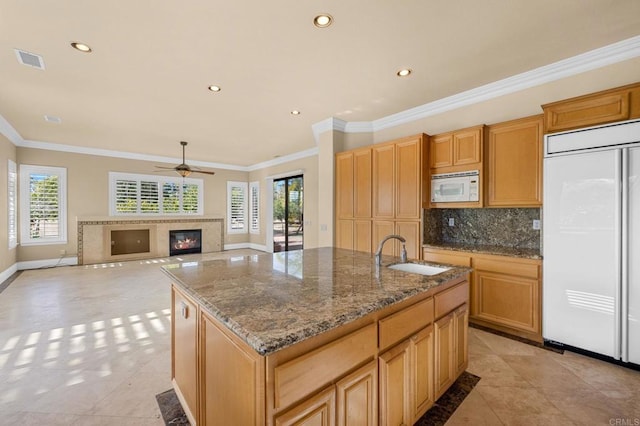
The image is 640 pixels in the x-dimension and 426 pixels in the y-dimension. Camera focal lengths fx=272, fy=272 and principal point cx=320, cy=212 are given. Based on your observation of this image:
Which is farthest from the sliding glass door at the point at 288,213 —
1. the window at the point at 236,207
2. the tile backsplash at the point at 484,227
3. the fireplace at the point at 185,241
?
the tile backsplash at the point at 484,227

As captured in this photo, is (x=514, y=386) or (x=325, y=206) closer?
(x=514, y=386)

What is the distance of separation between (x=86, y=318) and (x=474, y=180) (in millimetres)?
4917

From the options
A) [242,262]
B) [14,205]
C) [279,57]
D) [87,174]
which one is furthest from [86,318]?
[87,174]

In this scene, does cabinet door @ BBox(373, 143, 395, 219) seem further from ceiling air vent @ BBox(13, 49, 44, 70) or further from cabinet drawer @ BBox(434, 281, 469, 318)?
ceiling air vent @ BBox(13, 49, 44, 70)

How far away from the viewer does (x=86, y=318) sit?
330cm

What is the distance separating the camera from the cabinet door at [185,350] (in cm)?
150

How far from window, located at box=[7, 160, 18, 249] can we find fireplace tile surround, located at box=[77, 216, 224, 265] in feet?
3.25

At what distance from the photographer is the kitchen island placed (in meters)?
0.97

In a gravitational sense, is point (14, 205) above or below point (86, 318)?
above

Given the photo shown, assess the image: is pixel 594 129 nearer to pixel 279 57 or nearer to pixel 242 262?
pixel 279 57

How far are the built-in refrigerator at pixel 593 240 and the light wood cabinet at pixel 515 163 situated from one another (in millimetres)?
195

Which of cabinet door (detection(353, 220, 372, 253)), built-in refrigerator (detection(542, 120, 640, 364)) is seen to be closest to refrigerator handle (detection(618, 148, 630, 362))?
built-in refrigerator (detection(542, 120, 640, 364))

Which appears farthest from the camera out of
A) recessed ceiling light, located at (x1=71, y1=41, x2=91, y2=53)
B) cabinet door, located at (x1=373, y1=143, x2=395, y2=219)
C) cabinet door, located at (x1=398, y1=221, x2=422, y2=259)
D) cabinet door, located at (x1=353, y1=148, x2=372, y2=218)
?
cabinet door, located at (x1=353, y1=148, x2=372, y2=218)

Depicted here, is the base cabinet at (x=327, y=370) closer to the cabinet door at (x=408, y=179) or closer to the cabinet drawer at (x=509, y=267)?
the cabinet drawer at (x=509, y=267)
